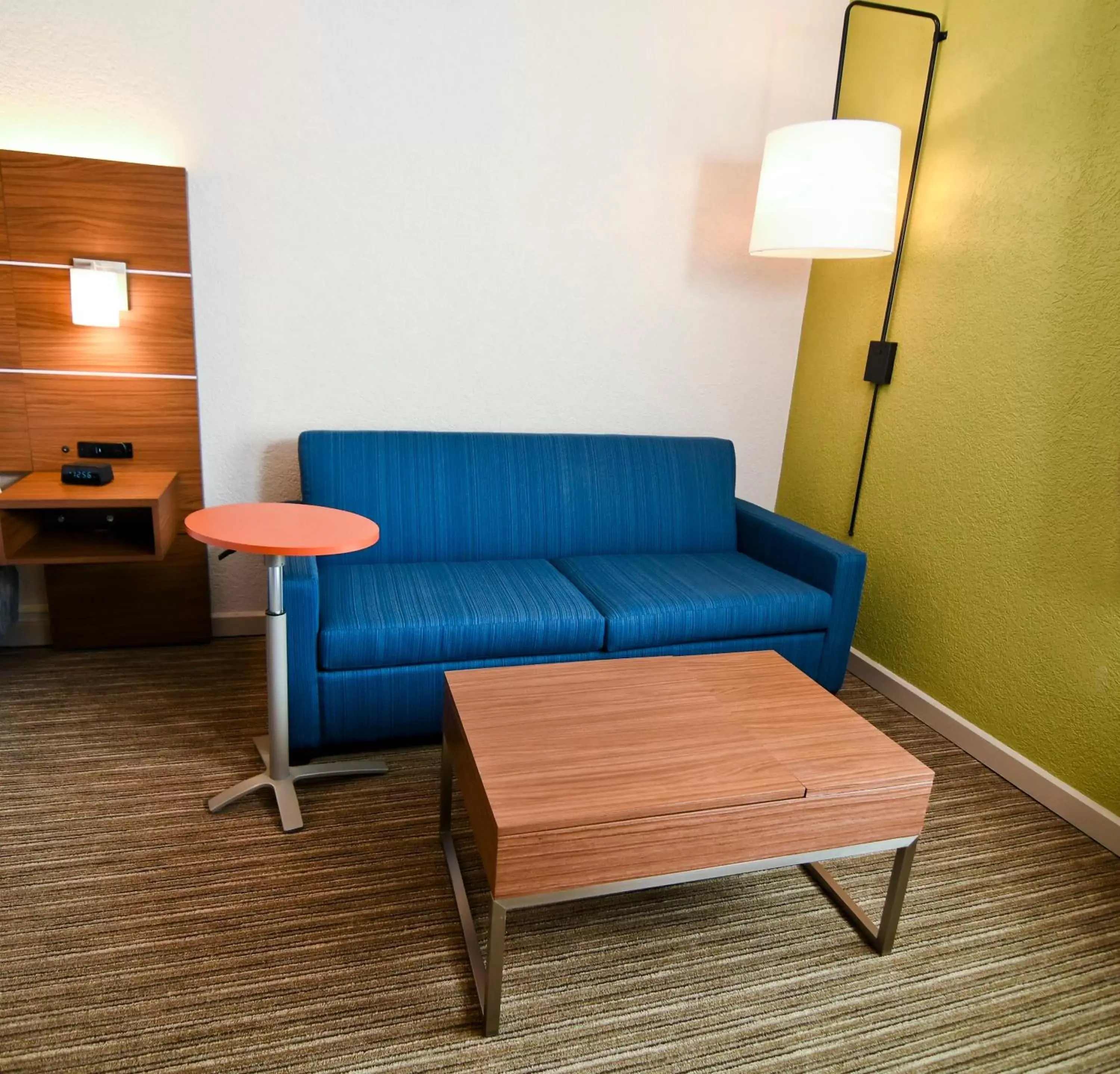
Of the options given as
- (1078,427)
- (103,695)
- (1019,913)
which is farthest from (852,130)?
(103,695)

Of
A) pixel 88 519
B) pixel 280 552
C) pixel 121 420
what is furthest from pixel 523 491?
pixel 88 519

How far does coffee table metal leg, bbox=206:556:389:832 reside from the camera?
1806 millimetres

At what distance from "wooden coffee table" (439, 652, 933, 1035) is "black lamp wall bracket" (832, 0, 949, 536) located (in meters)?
1.32

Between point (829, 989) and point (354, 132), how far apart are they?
2.70 metres

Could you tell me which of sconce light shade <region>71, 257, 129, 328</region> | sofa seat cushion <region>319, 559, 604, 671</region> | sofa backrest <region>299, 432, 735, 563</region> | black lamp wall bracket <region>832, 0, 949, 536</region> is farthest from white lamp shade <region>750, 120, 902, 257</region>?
sconce light shade <region>71, 257, 129, 328</region>

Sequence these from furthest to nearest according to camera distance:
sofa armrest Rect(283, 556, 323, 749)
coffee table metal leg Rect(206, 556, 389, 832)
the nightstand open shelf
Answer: the nightstand open shelf → sofa armrest Rect(283, 556, 323, 749) → coffee table metal leg Rect(206, 556, 389, 832)

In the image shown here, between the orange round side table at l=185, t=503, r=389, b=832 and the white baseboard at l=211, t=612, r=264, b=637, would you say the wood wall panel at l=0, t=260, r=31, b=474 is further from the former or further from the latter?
the orange round side table at l=185, t=503, r=389, b=832

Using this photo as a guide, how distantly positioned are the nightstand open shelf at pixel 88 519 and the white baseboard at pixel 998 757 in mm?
2437

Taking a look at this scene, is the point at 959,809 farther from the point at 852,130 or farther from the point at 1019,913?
the point at 852,130

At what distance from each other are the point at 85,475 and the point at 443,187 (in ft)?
4.83

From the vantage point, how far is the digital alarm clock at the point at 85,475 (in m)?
2.28

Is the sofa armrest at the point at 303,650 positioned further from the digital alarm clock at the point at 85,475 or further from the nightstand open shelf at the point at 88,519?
the digital alarm clock at the point at 85,475

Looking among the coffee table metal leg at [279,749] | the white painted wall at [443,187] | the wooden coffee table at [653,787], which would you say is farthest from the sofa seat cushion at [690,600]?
the coffee table metal leg at [279,749]

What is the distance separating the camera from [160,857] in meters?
1.71
